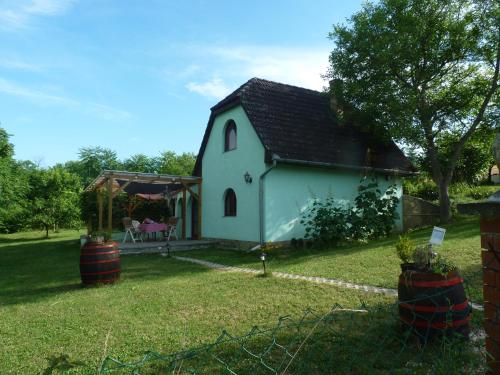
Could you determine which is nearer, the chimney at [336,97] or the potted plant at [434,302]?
the potted plant at [434,302]

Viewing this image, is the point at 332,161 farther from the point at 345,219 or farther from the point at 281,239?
the point at 281,239

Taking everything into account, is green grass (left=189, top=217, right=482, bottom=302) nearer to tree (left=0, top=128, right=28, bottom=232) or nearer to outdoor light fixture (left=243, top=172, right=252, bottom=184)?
outdoor light fixture (left=243, top=172, right=252, bottom=184)

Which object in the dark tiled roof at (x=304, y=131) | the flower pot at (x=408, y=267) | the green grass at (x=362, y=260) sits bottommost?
the green grass at (x=362, y=260)

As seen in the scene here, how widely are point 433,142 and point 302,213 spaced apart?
249 inches

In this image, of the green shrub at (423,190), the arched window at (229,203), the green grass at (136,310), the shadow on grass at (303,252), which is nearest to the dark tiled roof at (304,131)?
the arched window at (229,203)

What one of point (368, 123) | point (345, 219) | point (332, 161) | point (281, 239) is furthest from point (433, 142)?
point (281, 239)

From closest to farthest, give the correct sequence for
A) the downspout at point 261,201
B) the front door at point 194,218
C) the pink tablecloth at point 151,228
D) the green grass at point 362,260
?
1. the green grass at point 362,260
2. the downspout at point 261,201
3. the pink tablecloth at point 151,228
4. the front door at point 194,218

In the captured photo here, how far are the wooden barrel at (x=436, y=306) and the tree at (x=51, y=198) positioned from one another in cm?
2291

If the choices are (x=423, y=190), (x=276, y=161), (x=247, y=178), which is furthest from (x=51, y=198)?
(x=423, y=190)

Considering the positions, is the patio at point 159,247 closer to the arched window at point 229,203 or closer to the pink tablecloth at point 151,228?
the arched window at point 229,203

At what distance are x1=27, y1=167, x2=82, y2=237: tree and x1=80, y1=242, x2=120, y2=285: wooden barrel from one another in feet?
55.7

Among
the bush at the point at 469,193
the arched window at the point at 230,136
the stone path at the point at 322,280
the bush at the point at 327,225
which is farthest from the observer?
the bush at the point at 469,193

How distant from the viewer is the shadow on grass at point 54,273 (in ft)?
23.6

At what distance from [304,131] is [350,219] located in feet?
12.5
